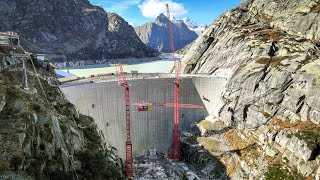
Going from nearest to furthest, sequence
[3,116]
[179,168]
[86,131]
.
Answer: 1. [3,116]
2. [86,131]
3. [179,168]

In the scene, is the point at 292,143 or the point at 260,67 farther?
the point at 260,67

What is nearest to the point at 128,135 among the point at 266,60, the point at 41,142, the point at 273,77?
the point at 273,77

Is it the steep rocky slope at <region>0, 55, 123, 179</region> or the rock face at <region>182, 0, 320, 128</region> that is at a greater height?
the rock face at <region>182, 0, 320, 128</region>

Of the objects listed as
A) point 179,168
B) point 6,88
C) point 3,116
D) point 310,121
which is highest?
point 6,88

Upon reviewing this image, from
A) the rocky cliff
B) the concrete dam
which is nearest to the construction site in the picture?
the concrete dam

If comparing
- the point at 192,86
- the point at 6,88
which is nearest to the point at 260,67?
the point at 192,86

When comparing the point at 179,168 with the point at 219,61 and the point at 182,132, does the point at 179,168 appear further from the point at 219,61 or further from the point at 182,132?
the point at 219,61

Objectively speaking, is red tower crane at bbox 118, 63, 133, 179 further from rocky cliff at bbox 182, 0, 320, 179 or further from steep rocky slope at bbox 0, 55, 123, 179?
rocky cliff at bbox 182, 0, 320, 179
